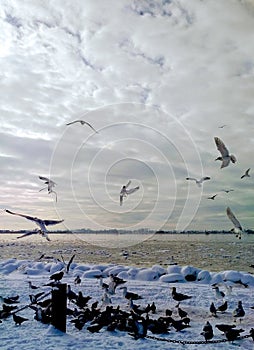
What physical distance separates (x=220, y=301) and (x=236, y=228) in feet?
8.36

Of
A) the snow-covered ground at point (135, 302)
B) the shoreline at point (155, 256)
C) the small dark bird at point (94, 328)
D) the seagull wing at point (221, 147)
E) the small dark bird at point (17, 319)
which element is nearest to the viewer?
the snow-covered ground at point (135, 302)

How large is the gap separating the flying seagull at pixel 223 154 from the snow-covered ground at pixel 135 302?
392 cm

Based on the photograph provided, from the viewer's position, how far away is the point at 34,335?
7.95m

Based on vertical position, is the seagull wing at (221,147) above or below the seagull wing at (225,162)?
above

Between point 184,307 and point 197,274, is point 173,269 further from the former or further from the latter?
point 184,307

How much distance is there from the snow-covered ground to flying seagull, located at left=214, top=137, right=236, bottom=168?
3921mm

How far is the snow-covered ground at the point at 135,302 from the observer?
7.66 meters

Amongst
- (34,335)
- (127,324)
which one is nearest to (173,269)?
(127,324)

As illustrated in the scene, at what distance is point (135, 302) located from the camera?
38.4ft

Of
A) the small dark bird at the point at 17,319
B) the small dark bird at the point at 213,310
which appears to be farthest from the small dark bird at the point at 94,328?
the small dark bird at the point at 213,310

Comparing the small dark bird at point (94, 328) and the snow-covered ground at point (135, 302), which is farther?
the small dark bird at point (94, 328)

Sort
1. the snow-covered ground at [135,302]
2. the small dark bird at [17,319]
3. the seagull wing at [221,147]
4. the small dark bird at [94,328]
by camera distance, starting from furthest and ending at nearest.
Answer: the seagull wing at [221,147] → the small dark bird at [17,319] → the small dark bird at [94,328] → the snow-covered ground at [135,302]

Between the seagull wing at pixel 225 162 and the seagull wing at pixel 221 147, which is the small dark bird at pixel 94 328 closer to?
the seagull wing at pixel 225 162

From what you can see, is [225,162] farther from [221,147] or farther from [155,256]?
[155,256]
